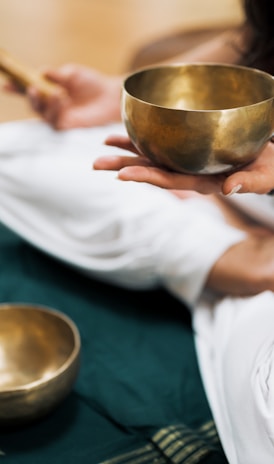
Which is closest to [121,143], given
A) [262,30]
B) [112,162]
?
[112,162]

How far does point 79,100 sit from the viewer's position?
5.45 feet

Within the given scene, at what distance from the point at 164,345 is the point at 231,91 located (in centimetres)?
45

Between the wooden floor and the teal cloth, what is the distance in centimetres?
120

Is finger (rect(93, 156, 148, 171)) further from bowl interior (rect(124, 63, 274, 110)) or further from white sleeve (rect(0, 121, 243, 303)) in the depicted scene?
white sleeve (rect(0, 121, 243, 303))

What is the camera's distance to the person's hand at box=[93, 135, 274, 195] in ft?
2.96

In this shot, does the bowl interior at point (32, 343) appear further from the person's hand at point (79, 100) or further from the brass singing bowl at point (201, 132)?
the person's hand at point (79, 100)

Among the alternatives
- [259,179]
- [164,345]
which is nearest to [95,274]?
[164,345]

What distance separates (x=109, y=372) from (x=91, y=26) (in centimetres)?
263

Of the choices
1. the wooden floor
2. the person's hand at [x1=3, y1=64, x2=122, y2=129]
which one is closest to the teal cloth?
the person's hand at [x1=3, y1=64, x2=122, y2=129]

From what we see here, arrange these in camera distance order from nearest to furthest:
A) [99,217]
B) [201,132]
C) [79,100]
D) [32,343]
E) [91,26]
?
[201,132]
[32,343]
[99,217]
[79,100]
[91,26]

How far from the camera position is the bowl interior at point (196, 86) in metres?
1.06

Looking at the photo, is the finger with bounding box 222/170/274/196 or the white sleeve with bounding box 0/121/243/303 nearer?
the finger with bounding box 222/170/274/196

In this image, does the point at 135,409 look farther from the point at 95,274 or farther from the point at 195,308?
the point at 95,274

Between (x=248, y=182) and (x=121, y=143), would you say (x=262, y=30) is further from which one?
(x=248, y=182)
